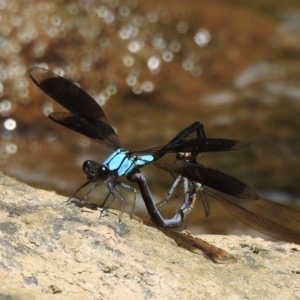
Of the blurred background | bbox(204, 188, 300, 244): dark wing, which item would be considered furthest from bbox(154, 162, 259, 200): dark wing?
the blurred background

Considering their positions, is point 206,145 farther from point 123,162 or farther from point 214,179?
point 123,162

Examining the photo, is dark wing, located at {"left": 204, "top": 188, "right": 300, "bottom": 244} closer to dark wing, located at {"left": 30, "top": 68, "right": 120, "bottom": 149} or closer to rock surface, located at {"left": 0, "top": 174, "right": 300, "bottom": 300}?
rock surface, located at {"left": 0, "top": 174, "right": 300, "bottom": 300}

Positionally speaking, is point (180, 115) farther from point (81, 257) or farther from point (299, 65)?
point (81, 257)

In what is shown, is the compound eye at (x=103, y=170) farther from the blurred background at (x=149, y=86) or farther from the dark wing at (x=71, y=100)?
the blurred background at (x=149, y=86)

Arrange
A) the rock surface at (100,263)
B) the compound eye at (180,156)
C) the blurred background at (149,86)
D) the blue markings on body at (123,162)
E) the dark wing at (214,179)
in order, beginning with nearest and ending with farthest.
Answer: the rock surface at (100,263)
the dark wing at (214,179)
the blue markings on body at (123,162)
the compound eye at (180,156)
the blurred background at (149,86)

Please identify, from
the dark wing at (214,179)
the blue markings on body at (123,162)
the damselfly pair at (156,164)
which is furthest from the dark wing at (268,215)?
the blue markings on body at (123,162)

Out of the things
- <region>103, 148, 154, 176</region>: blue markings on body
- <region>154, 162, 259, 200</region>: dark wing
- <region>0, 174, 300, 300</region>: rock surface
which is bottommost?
<region>0, 174, 300, 300</region>: rock surface

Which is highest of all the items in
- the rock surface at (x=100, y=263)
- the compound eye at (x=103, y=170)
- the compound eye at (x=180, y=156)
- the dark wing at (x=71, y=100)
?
the dark wing at (x=71, y=100)
